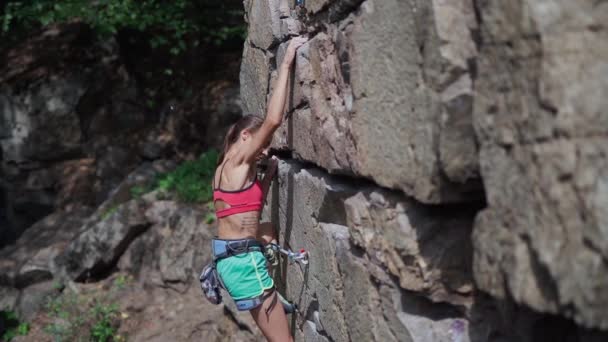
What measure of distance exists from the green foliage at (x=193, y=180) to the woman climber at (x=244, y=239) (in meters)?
3.09

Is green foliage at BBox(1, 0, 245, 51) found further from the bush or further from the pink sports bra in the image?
the pink sports bra

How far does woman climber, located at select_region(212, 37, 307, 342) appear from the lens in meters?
3.41

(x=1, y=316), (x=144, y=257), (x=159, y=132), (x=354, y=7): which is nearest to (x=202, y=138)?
(x=159, y=132)

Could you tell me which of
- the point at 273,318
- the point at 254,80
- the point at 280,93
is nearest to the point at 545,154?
the point at 280,93

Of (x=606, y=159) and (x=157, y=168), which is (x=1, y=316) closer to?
(x=157, y=168)

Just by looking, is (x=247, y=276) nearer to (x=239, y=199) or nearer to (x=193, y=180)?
(x=239, y=199)

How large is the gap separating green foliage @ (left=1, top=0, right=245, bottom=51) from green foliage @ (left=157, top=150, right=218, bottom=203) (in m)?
1.44

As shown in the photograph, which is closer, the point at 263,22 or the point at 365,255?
the point at 365,255

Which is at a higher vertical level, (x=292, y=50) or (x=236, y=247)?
(x=292, y=50)

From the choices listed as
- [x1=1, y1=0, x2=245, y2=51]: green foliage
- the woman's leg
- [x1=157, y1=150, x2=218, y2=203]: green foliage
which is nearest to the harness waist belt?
the woman's leg

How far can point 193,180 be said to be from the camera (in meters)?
6.75

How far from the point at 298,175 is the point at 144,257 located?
3825 millimetres

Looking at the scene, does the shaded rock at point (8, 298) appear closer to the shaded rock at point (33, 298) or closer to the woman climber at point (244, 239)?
the shaded rock at point (33, 298)

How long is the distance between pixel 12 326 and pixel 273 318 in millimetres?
3962
